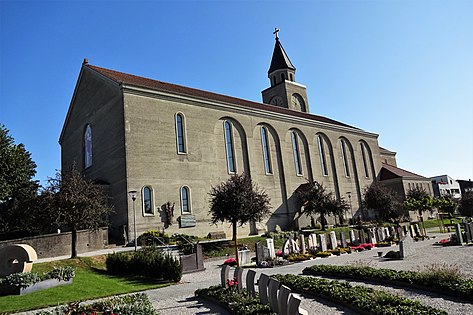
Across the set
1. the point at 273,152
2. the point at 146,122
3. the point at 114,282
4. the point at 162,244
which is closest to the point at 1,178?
the point at 146,122

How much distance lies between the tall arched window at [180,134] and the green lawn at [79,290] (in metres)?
17.6

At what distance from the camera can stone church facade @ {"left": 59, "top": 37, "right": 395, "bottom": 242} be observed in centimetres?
3189

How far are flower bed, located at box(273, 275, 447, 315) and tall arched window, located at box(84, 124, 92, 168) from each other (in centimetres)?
3270

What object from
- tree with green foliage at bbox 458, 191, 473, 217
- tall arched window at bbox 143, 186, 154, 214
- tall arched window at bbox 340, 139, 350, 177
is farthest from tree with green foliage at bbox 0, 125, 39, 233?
tree with green foliage at bbox 458, 191, 473, 217

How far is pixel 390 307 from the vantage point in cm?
787

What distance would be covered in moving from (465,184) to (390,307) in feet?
356

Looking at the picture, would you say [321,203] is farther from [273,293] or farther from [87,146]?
[273,293]

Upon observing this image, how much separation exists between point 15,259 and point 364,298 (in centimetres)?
1473

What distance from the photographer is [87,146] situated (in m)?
40.0

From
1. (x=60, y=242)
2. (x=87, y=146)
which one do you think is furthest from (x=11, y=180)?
(x=60, y=242)

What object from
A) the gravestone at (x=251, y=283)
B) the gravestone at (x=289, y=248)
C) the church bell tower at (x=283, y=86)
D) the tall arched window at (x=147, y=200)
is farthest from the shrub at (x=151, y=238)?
the church bell tower at (x=283, y=86)

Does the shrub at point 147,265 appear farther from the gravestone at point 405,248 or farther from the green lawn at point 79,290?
the gravestone at point 405,248

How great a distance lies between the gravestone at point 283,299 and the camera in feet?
23.8

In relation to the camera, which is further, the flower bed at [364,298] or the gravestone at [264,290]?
the gravestone at [264,290]
